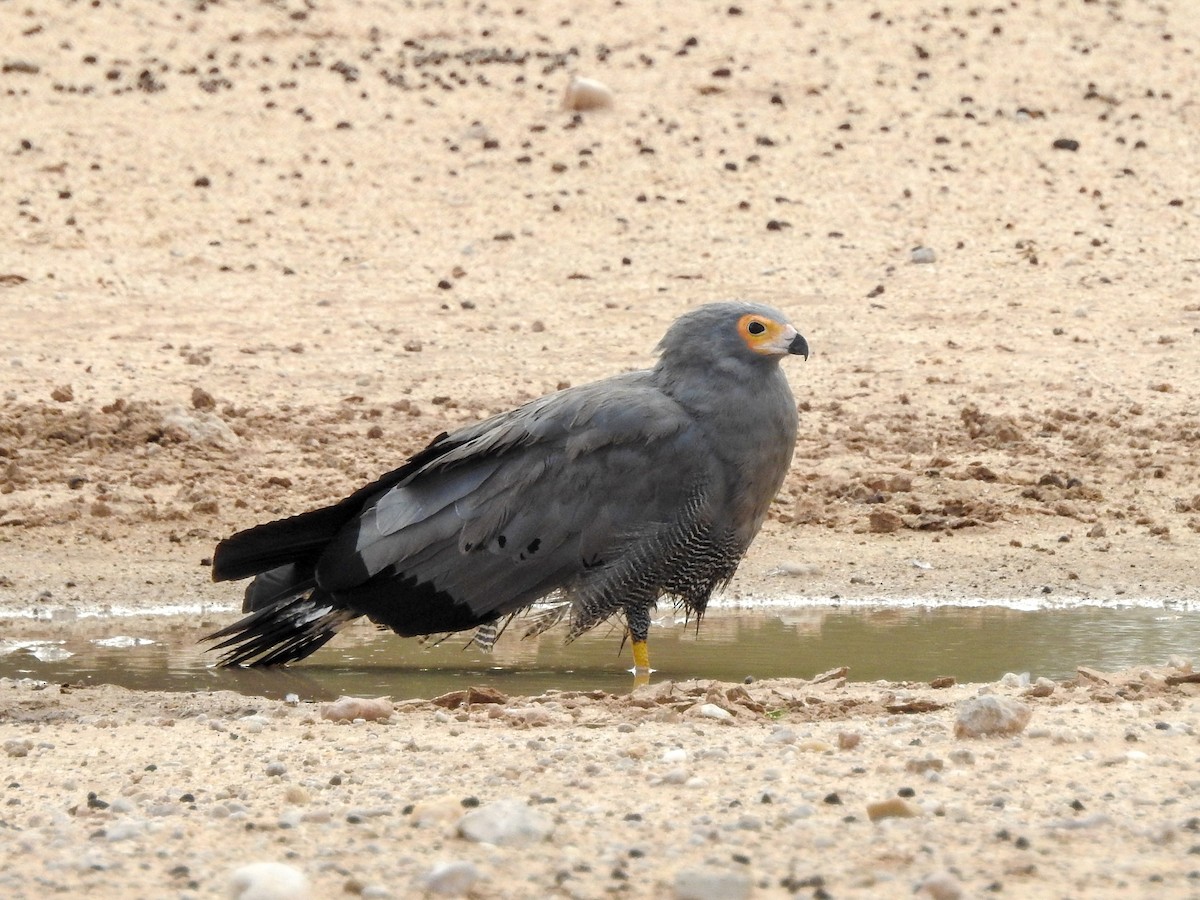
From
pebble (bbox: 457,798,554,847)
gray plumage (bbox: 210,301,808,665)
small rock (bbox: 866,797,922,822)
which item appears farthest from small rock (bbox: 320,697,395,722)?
small rock (bbox: 866,797,922,822)

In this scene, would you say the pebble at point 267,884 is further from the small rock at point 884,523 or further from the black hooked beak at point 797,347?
the small rock at point 884,523

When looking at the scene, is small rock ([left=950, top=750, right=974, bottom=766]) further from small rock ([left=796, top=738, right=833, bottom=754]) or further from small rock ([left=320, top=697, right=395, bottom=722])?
small rock ([left=320, top=697, right=395, bottom=722])

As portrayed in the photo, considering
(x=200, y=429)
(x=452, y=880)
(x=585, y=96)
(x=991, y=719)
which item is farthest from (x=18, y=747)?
(x=585, y=96)

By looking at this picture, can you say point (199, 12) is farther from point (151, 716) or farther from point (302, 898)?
point (302, 898)

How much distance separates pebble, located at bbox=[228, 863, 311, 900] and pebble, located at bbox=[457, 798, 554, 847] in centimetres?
47

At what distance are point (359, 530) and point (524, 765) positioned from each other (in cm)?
268

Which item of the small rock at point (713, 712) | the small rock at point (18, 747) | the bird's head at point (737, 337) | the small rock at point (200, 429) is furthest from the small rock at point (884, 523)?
the small rock at point (18, 747)

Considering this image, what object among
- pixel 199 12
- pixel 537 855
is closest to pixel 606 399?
pixel 537 855

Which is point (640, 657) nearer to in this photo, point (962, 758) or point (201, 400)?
point (962, 758)

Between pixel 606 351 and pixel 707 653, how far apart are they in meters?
5.30

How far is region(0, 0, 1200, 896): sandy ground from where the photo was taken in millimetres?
4402

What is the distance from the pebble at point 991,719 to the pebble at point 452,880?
1.78 meters

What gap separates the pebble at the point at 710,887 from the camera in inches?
148

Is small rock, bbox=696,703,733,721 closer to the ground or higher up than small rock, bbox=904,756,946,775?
closer to the ground
